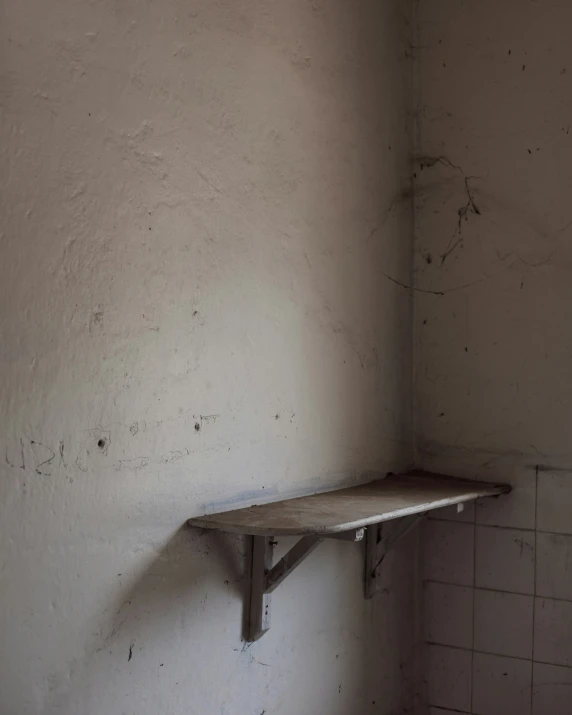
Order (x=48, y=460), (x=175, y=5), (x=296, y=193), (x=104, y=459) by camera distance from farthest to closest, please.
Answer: (x=296, y=193), (x=175, y=5), (x=104, y=459), (x=48, y=460)

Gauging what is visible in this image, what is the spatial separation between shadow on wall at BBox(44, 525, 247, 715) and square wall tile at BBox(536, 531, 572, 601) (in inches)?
38.8

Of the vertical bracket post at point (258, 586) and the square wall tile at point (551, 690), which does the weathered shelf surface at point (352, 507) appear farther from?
the square wall tile at point (551, 690)

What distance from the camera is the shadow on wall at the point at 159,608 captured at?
1516mm

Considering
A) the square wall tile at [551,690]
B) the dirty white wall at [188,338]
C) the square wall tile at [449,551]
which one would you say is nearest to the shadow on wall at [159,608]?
the dirty white wall at [188,338]

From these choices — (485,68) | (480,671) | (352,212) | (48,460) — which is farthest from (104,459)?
(485,68)

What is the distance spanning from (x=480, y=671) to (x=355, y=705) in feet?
1.44

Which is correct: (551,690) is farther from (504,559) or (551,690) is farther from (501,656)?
(504,559)

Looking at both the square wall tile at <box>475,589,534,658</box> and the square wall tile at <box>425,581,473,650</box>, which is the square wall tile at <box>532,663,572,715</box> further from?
the square wall tile at <box>425,581,473,650</box>

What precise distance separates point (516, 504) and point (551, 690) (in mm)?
528

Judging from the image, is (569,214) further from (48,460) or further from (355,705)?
(48,460)

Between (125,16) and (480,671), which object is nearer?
(125,16)

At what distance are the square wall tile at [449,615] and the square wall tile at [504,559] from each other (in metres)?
0.08

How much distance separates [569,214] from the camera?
2.41 meters

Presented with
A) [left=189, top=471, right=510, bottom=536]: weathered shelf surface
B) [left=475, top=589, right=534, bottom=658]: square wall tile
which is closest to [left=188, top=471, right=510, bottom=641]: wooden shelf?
[left=189, top=471, right=510, bottom=536]: weathered shelf surface
